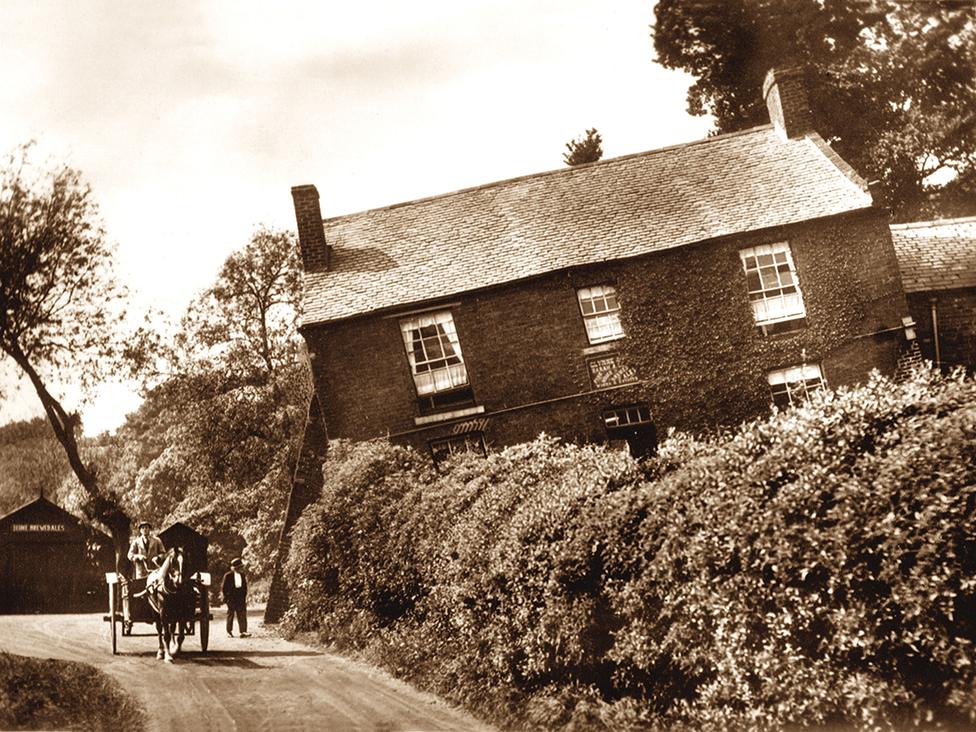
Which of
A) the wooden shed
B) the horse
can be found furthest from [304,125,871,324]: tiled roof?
the wooden shed

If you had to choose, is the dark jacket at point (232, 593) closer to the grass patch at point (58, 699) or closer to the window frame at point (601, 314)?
the grass patch at point (58, 699)

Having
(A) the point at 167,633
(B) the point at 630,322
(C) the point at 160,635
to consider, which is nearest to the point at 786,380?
(B) the point at 630,322

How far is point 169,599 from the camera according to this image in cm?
1422

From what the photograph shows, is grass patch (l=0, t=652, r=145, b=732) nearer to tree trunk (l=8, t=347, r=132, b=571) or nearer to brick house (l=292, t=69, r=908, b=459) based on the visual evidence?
tree trunk (l=8, t=347, r=132, b=571)

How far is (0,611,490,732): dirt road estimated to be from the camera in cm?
1007

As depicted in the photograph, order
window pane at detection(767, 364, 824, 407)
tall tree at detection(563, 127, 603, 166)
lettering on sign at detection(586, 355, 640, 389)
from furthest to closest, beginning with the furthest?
tall tree at detection(563, 127, 603, 166) < lettering on sign at detection(586, 355, 640, 389) < window pane at detection(767, 364, 824, 407)

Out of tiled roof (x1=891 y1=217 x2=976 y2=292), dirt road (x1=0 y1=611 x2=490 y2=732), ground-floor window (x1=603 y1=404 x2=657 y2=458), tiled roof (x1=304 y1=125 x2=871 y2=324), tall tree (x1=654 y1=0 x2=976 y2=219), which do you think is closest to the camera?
dirt road (x1=0 y1=611 x2=490 y2=732)

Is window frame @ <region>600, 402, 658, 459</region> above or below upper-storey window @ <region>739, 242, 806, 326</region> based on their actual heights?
below

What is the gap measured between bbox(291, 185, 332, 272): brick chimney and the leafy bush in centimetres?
1586

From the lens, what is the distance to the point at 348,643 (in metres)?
16.5

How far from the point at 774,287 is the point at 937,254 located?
21.9 feet

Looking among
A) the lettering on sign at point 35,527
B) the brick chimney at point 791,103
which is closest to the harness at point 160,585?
the lettering on sign at point 35,527

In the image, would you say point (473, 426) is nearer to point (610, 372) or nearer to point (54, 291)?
point (610, 372)

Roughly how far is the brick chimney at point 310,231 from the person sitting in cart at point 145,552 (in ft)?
42.0
